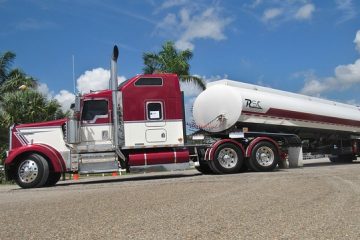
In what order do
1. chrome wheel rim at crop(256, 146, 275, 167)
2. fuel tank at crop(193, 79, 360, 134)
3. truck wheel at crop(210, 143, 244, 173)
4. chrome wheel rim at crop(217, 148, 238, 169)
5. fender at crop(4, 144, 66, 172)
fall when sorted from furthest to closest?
fuel tank at crop(193, 79, 360, 134), chrome wheel rim at crop(256, 146, 275, 167), chrome wheel rim at crop(217, 148, 238, 169), truck wheel at crop(210, 143, 244, 173), fender at crop(4, 144, 66, 172)

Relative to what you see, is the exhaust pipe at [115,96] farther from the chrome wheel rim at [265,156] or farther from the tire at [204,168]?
the chrome wheel rim at [265,156]

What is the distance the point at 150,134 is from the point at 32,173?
146 inches

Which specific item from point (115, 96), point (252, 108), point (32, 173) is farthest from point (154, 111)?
point (32, 173)

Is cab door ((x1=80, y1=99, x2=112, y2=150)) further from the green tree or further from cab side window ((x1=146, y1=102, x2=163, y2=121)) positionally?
the green tree

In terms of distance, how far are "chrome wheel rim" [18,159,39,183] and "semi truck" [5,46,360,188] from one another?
3 centimetres

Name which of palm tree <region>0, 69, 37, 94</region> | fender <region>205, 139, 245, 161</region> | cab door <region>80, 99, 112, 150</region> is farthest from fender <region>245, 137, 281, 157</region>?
palm tree <region>0, 69, 37, 94</region>

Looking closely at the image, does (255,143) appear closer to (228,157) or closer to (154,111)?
(228,157)

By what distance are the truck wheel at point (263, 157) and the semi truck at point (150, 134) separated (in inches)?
1.3

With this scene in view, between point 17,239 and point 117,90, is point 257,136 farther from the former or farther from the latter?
point 17,239

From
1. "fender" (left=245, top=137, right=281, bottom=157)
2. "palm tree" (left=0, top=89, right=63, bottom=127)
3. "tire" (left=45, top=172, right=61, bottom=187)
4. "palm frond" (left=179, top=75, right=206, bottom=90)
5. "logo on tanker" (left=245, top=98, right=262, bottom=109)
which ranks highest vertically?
"palm frond" (left=179, top=75, right=206, bottom=90)

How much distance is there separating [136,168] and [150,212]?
7.89m

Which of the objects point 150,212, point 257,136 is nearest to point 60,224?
point 150,212

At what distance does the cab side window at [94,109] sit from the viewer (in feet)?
51.1

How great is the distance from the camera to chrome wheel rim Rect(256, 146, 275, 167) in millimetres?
16984
